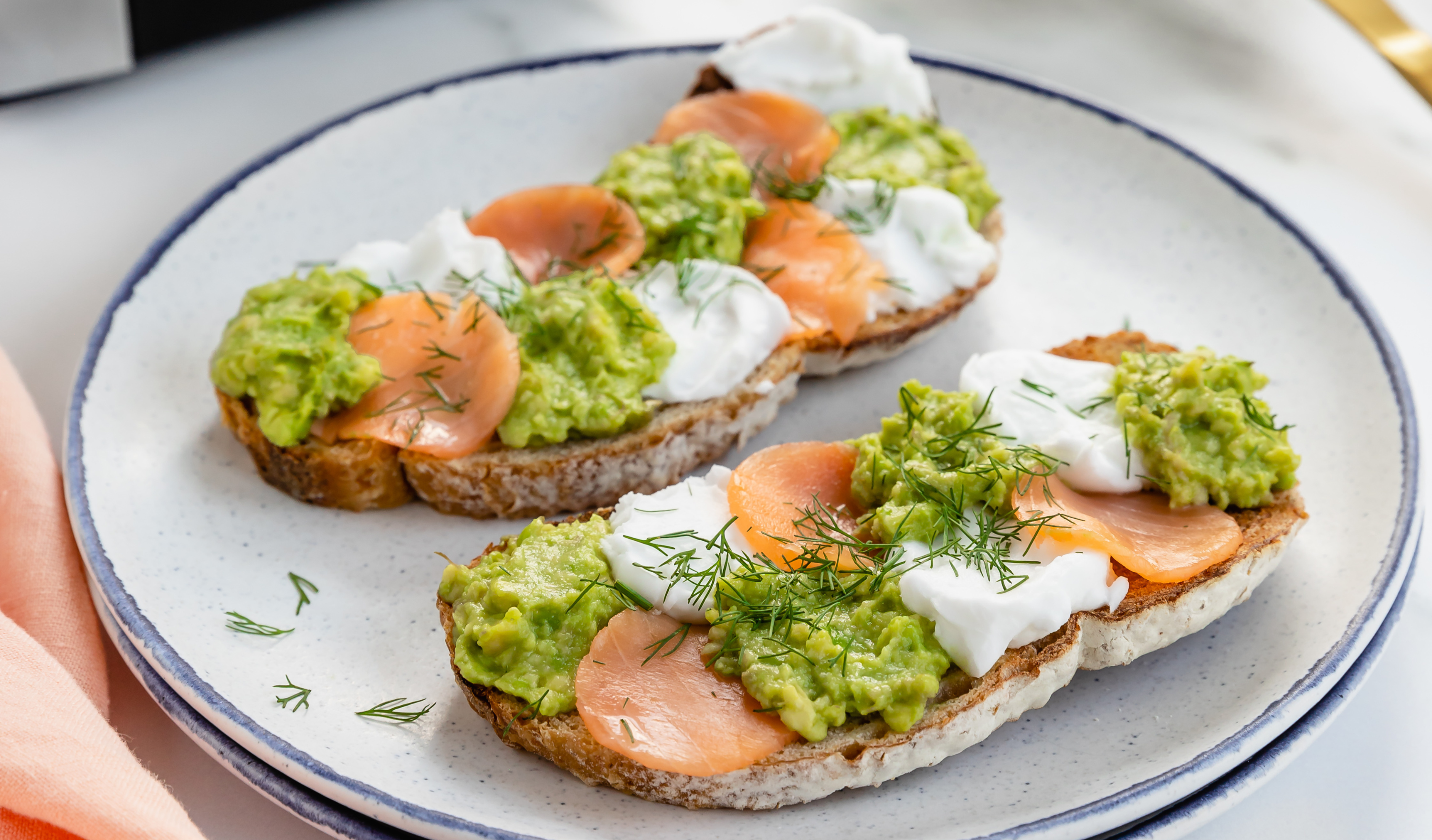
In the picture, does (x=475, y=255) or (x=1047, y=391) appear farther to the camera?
(x=475, y=255)

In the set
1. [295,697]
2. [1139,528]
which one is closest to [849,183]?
[1139,528]

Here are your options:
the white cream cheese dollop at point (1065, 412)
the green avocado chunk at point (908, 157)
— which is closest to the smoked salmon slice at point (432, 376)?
the white cream cheese dollop at point (1065, 412)

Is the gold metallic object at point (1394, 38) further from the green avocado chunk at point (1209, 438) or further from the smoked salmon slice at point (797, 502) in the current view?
the smoked salmon slice at point (797, 502)

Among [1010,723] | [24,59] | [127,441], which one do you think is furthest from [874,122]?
[24,59]

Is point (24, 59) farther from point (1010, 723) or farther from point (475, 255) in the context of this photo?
point (1010, 723)

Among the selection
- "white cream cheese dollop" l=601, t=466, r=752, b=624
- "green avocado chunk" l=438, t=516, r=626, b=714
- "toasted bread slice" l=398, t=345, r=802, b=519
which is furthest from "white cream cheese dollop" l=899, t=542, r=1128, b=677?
"toasted bread slice" l=398, t=345, r=802, b=519

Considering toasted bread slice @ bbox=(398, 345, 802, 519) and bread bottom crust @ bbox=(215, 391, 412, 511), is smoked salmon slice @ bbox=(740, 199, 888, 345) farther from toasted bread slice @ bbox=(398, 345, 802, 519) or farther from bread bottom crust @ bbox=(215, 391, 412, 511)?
bread bottom crust @ bbox=(215, 391, 412, 511)

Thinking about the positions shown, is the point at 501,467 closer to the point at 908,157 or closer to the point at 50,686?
the point at 50,686
